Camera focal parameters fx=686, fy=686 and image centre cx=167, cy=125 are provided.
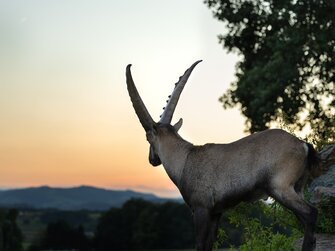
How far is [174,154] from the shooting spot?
37.3 feet

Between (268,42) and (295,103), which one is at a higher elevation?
(268,42)

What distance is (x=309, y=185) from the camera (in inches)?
620

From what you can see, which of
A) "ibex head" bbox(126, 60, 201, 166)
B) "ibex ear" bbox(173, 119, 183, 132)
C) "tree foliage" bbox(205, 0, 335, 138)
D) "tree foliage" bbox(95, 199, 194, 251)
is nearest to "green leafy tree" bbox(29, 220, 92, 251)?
"tree foliage" bbox(95, 199, 194, 251)

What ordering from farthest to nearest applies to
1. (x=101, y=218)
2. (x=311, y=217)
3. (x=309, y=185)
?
1. (x=101, y=218)
2. (x=309, y=185)
3. (x=311, y=217)

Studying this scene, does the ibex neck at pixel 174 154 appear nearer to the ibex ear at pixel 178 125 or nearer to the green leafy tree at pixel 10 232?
the ibex ear at pixel 178 125

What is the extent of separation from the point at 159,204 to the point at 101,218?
7612mm

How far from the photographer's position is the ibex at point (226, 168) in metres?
9.83

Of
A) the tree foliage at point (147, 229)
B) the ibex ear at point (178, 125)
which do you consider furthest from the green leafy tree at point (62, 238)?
the ibex ear at point (178, 125)

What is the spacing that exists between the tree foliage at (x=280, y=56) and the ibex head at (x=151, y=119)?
698 inches

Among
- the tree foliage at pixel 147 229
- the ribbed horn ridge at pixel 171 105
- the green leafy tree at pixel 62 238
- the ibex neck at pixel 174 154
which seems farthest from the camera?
the tree foliage at pixel 147 229

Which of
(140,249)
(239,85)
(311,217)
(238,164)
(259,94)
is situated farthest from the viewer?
(140,249)

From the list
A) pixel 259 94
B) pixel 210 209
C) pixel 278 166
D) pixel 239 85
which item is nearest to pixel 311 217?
pixel 278 166

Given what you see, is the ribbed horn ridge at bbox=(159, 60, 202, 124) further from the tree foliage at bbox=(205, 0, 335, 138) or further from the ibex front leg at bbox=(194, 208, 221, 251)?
the tree foliage at bbox=(205, 0, 335, 138)

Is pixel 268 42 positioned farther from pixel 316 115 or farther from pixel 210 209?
pixel 210 209
